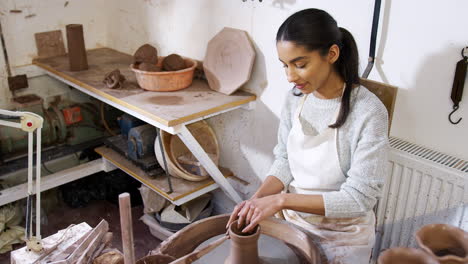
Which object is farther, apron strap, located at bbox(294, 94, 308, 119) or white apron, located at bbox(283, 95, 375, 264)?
apron strap, located at bbox(294, 94, 308, 119)

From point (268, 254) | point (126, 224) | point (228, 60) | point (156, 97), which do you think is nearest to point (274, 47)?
point (228, 60)

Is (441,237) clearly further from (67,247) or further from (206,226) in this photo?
(67,247)

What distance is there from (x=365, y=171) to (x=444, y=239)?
0.31 m

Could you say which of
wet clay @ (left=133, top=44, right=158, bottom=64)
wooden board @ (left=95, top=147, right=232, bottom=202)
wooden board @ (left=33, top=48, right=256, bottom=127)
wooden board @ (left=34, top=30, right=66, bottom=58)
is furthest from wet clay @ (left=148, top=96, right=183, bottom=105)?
wooden board @ (left=34, top=30, right=66, bottom=58)

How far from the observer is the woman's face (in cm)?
140

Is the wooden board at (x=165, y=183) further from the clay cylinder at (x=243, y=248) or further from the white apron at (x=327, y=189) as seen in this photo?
the clay cylinder at (x=243, y=248)

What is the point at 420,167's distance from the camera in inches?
64.6

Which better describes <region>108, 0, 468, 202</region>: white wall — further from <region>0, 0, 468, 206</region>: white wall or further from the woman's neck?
the woman's neck

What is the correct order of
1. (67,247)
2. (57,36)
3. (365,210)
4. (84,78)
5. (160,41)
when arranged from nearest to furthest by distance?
(365,210) < (67,247) < (84,78) < (160,41) < (57,36)

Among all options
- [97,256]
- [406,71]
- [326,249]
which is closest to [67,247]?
[97,256]

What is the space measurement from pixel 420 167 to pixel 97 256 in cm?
125

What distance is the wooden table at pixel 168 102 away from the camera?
6.60ft

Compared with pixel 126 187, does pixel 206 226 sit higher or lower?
higher

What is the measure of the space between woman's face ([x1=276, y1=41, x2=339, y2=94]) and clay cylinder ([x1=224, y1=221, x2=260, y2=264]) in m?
0.53
